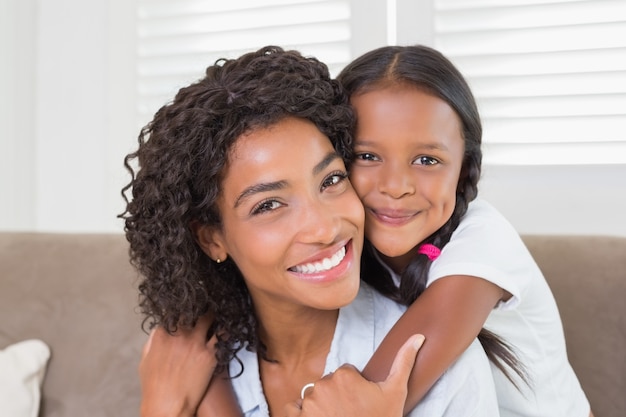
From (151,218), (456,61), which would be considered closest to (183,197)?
(151,218)

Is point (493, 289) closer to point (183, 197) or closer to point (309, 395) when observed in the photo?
point (309, 395)

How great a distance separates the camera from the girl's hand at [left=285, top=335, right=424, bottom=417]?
4.54 ft

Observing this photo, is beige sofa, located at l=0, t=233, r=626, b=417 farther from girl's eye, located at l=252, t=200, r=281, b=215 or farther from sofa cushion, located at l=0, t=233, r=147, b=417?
girl's eye, located at l=252, t=200, r=281, b=215

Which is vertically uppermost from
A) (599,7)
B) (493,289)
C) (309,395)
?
(599,7)

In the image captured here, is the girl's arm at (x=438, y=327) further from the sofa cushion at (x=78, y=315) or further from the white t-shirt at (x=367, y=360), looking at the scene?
the sofa cushion at (x=78, y=315)

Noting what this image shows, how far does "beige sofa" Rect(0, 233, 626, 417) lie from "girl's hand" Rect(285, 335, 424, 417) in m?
0.70

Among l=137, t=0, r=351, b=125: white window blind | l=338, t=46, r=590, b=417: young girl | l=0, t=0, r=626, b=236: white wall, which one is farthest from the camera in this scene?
l=0, t=0, r=626, b=236: white wall

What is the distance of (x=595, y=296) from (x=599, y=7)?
1090 millimetres

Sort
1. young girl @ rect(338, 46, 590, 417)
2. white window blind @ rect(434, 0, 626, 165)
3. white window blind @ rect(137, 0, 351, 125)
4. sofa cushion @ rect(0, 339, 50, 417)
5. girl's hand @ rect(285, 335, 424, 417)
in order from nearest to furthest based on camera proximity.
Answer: girl's hand @ rect(285, 335, 424, 417), young girl @ rect(338, 46, 590, 417), sofa cushion @ rect(0, 339, 50, 417), white window blind @ rect(434, 0, 626, 165), white window blind @ rect(137, 0, 351, 125)

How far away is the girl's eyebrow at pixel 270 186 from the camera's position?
1415 millimetres

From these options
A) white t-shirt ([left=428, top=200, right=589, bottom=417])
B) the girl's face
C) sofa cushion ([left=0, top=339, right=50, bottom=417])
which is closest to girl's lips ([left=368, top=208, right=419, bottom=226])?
the girl's face

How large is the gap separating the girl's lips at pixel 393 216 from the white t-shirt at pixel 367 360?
0.56ft

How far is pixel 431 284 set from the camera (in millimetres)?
1584

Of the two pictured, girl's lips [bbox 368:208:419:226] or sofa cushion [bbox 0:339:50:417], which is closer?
Answer: girl's lips [bbox 368:208:419:226]
